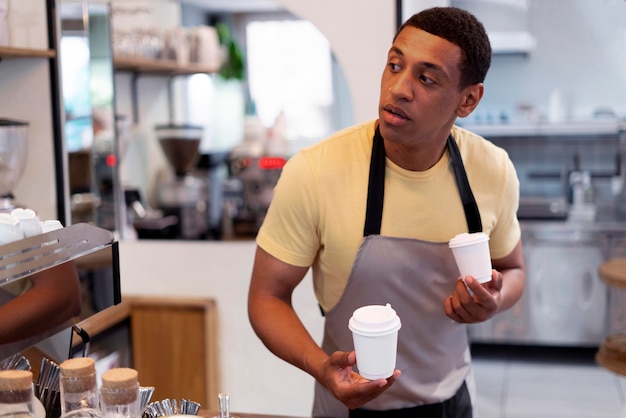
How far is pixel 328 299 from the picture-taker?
1.91m

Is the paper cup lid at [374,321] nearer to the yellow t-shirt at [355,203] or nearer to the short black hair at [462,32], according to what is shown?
the yellow t-shirt at [355,203]

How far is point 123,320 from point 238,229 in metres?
0.65

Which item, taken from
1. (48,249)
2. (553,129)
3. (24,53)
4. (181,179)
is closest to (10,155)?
(24,53)

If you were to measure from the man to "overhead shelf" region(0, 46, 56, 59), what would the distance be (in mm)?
992

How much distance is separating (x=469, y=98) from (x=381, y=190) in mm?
294

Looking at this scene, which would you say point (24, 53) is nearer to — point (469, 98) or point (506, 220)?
point (469, 98)

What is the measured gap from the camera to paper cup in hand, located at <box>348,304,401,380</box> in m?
1.38

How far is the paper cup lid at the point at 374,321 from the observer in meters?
1.37

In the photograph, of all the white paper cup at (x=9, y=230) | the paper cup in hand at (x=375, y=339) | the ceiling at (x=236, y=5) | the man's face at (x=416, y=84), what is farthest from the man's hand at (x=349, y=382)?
the ceiling at (x=236, y=5)

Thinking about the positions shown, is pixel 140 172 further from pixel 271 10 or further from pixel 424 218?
pixel 424 218

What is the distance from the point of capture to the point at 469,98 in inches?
70.9

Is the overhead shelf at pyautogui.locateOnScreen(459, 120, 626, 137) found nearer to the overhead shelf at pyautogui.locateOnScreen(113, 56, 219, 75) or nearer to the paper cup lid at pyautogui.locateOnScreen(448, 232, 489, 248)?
the overhead shelf at pyautogui.locateOnScreen(113, 56, 219, 75)

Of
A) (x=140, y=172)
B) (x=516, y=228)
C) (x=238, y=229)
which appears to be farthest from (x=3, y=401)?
(x=140, y=172)

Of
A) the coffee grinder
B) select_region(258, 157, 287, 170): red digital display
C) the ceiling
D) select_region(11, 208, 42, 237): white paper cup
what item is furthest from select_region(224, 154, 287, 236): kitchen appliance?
select_region(11, 208, 42, 237): white paper cup
